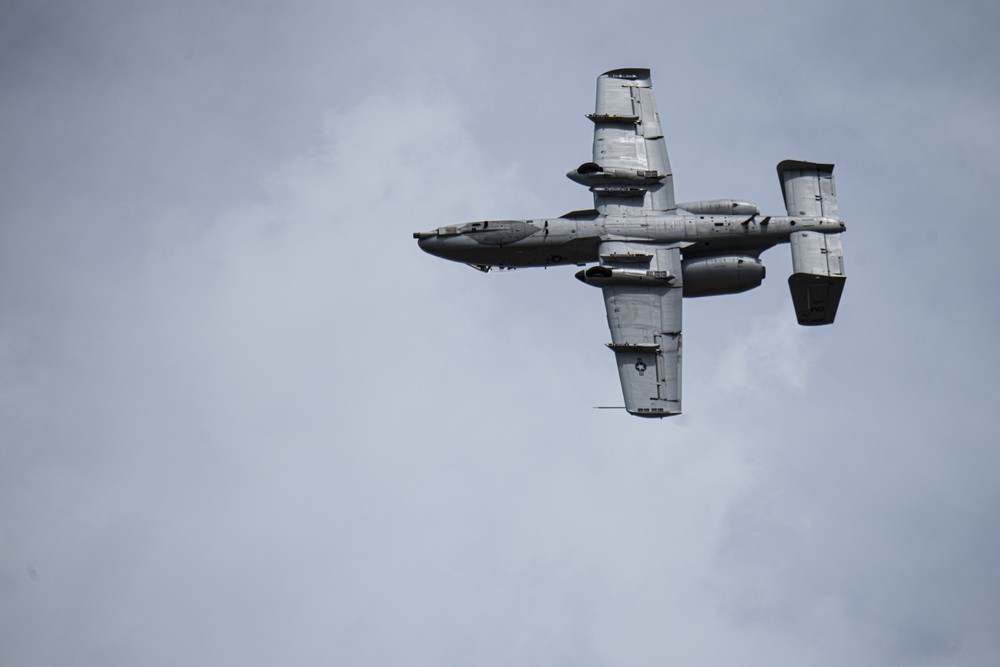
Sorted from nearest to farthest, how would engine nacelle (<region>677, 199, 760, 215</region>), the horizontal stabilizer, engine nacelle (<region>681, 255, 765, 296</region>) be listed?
the horizontal stabilizer < engine nacelle (<region>681, 255, 765, 296</region>) < engine nacelle (<region>677, 199, 760, 215</region>)

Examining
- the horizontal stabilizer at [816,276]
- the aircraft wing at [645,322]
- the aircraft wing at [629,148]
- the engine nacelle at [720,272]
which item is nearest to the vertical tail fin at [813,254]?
the horizontal stabilizer at [816,276]

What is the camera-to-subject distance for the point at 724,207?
67.6 m

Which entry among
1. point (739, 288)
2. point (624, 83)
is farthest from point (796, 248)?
point (624, 83)

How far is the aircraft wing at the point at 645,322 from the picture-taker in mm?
62750

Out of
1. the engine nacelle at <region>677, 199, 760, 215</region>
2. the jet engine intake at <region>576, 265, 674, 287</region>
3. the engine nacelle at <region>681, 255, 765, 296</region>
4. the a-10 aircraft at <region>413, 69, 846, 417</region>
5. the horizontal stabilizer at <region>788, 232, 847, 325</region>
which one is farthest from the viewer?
the engine nacelle at <region>677, 199, 760, 215</region>

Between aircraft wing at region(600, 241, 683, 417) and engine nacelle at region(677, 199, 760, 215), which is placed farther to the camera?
engine nacelle at region(677, 199, 760, 215)

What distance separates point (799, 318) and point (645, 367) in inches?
392

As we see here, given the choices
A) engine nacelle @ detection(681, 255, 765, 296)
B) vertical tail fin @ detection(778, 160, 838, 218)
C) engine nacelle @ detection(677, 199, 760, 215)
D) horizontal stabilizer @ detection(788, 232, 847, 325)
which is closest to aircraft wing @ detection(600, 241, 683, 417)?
engine nacelle @ detection(681, 255, 765, 296)

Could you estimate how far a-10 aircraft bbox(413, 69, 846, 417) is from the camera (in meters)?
64.3

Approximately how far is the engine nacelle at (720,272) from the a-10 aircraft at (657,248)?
6 cm

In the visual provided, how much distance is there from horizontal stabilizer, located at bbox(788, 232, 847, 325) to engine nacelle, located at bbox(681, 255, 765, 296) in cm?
217

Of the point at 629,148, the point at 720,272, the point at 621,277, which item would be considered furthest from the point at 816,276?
the point at 629,148

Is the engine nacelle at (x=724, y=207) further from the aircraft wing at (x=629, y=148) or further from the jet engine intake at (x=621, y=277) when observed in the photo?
the jet engine intake at (x=621, y=277)

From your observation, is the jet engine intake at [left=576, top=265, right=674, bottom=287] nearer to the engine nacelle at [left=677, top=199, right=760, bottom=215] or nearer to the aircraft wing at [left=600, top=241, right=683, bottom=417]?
the aircraft wing at [left=600, top=241, right=683, bottom=417]
